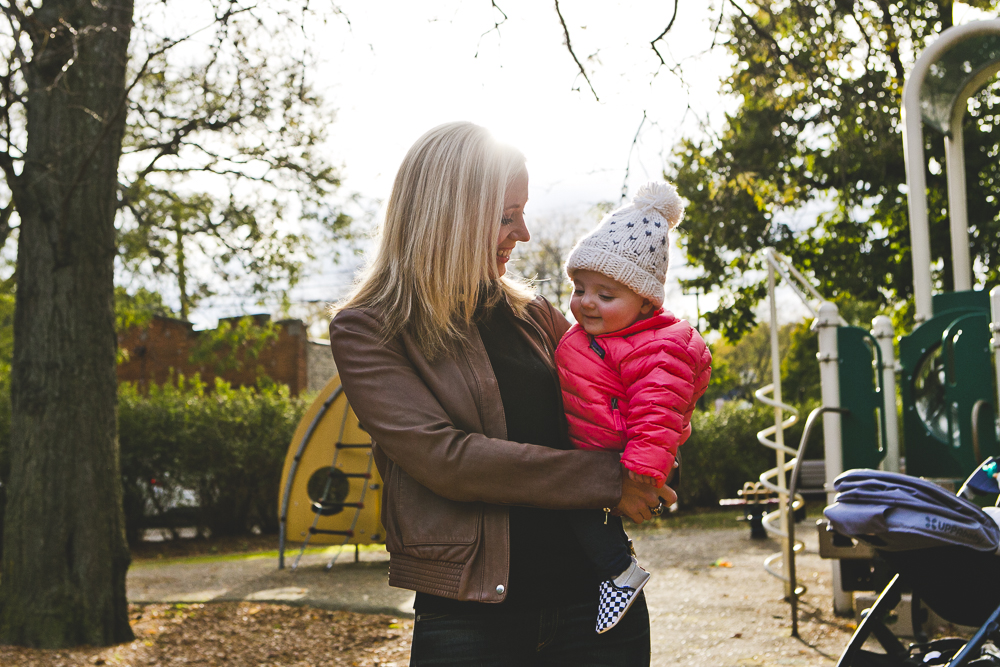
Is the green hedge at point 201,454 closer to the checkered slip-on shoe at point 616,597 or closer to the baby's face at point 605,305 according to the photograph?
the baby's face at point 605,305

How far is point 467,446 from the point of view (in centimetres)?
167

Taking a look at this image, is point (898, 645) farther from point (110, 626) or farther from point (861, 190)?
point (861, 190)

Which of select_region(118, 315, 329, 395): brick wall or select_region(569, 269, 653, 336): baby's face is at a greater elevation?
select_region(118, 315, 329, 395): brick wall

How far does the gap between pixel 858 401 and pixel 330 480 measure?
6288 mm

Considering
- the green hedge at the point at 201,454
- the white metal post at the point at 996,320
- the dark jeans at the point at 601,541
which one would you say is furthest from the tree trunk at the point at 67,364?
the green hedge at the point at 201,454

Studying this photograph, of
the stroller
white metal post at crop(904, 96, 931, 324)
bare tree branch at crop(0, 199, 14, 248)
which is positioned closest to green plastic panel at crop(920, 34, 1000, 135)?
white metal post at crop(904, 96, 931, 324)

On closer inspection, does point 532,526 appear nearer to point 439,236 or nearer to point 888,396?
point 439,236

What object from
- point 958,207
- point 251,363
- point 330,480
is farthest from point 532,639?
Result: point 251,363

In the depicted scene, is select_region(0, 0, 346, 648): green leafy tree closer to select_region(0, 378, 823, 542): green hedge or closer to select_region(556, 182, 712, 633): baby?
select_region(556, 182, 712, 633): baby

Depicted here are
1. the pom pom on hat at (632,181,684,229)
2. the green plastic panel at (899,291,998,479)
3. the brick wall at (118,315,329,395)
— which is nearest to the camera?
the pom pom on hat at (632,181,684,229)

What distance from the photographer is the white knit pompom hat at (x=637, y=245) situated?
6.65ft

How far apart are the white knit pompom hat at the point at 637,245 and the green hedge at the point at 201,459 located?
39.1ft

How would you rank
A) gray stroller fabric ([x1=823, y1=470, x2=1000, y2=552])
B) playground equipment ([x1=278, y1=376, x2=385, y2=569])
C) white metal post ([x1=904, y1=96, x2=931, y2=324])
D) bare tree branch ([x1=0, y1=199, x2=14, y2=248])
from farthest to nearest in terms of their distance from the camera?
1. playground equipment ([x1=278, y1=376, x2=385, y2=569])
2. bare tree branch ([x1=0, y1=199, x2=14, y2=248])
3. white metal post ([x1=904, y1=96, x2=931, y2=324])
4. gray stroller fabric ([x1=823, y1=470, x2=1000, y2=552])

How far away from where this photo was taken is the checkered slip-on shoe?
177 centimetres
